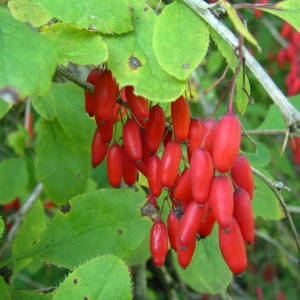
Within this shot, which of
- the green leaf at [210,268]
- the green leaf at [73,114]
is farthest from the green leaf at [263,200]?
the green leaf at [73,114]

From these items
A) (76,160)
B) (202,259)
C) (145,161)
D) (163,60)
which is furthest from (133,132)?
(76,160)

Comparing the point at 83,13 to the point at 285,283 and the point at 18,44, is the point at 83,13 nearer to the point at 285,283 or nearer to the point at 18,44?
the point at 18,44

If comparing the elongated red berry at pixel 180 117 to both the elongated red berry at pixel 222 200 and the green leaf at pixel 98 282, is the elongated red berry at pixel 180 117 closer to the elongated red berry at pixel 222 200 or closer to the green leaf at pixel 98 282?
the elongated red berry at pixel 222 200

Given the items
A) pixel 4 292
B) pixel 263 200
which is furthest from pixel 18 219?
pixel 4 292

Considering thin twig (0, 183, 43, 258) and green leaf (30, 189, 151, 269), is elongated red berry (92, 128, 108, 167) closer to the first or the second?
green leaf (30, 189, 151, 269)

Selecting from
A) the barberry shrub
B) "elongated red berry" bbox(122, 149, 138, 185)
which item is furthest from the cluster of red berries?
"elongated red berry" bbox(122, 149, 138, 185)

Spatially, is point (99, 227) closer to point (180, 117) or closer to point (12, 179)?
point (180, 117)
